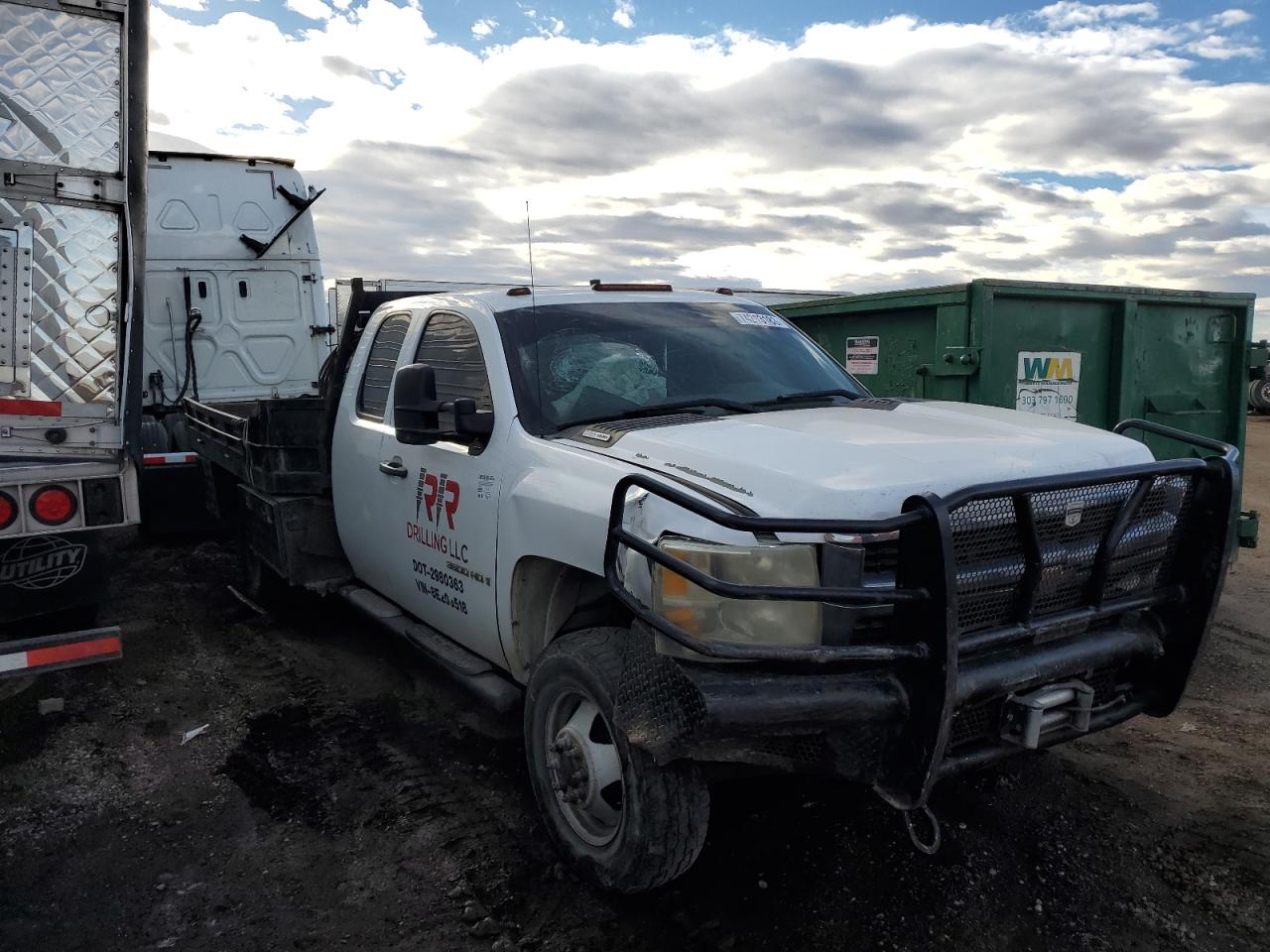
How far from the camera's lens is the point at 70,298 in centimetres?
374

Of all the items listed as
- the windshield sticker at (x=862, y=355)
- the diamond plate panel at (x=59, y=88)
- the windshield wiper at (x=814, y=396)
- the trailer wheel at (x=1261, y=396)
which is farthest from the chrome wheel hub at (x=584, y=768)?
the trailer wheel at (x=1261, y=396)

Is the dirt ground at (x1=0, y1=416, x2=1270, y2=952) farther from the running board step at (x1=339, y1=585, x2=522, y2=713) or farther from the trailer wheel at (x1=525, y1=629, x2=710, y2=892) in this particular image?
the running board step at (x1=339, y1=585, x2=522, y2=713)

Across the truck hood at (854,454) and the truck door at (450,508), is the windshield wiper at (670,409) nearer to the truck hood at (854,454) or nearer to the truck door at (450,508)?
the truck hood at (854,454)

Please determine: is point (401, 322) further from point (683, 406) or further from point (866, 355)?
point (866, 355)

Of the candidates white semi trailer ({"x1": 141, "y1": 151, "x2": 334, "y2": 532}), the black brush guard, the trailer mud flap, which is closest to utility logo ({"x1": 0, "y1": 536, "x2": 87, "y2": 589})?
the trailer mud flap

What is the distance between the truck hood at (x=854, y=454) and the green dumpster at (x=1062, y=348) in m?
2.37

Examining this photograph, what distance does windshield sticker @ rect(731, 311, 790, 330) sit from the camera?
4445 mm

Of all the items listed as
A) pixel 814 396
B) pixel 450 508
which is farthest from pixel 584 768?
pixel 814 396

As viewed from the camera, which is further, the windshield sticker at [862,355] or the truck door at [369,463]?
the windshield sticker at [862,355]

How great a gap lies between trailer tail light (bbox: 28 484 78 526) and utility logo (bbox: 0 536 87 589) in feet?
0.56

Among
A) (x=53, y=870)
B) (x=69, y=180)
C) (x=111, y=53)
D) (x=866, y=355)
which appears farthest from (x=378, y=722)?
(x=866, y=355)

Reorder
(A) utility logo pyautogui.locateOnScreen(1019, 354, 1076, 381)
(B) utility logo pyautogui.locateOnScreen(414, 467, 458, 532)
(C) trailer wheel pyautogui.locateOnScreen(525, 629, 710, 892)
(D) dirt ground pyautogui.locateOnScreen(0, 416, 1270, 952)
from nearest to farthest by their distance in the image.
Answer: (C) trailer wheel pyautogui.locateOnScreen(525, 629, 710, 892) → (D) dirt ground pyautogui.locateOnScreen(0, 416, 1270, 952) → (B) utility logo pyautogui.locateOnScreen(414, 467, 458, 532) → (A) utility logo pyautogui.locateOnScreen(1019, 354, 1076, 381)

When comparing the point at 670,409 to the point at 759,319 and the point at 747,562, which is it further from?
the point at 747,562

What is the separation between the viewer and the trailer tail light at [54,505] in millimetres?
3521
